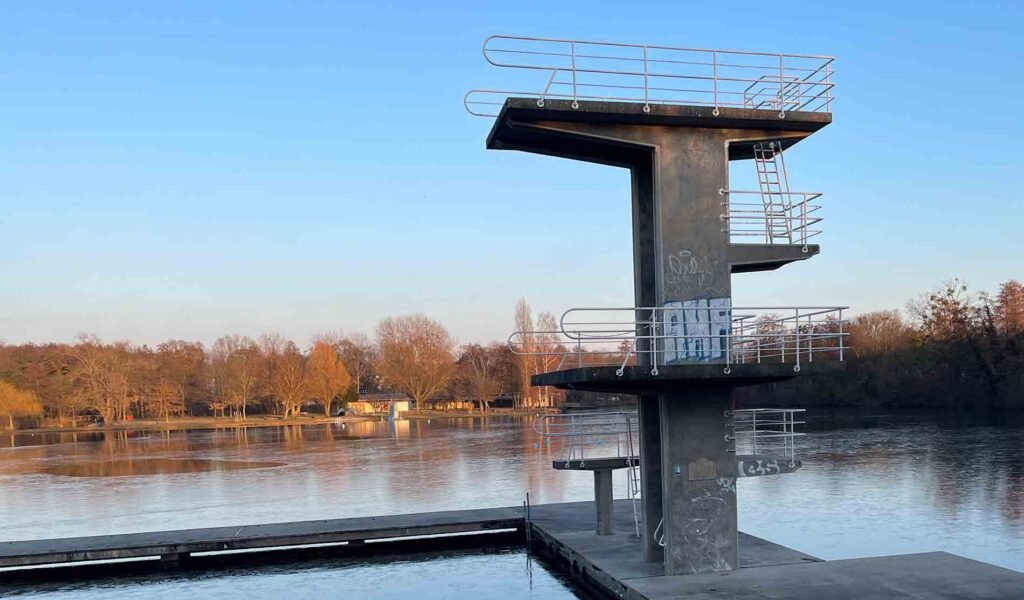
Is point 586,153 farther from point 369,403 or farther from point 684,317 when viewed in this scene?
A: point 369,403

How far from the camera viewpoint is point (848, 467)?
1344 inches

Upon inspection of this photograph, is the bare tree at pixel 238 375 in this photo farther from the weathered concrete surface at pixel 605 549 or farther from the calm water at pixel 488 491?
the weathered concrete surface at pixel 605 549

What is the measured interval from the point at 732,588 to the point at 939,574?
10.9ft

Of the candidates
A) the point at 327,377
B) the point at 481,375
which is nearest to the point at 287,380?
the point at 327,377

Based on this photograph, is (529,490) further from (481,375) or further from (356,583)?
(481,375)

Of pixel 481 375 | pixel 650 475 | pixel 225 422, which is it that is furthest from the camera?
pixel 481 375

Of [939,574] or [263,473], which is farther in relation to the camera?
[263,473]

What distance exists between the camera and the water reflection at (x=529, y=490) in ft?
70.3

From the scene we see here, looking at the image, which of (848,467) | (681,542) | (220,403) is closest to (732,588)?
(681,542)

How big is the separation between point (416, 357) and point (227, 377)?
25.4 metres

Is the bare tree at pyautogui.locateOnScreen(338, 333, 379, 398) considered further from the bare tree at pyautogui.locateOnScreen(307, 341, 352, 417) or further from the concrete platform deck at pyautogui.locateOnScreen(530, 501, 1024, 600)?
the concrete platform deck at pyautogui.locateOnScreen(530, 501, 1024, 600)

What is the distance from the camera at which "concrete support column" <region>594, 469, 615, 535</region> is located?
16578mm

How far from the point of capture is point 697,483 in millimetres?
13281

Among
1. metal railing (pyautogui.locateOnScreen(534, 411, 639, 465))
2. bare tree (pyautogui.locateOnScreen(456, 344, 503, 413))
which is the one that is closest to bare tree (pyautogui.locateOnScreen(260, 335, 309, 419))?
bare tree (pyautogui.locateOnScreen(456, 344, 503, 413))
